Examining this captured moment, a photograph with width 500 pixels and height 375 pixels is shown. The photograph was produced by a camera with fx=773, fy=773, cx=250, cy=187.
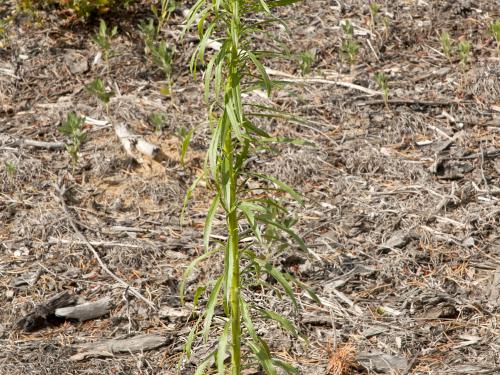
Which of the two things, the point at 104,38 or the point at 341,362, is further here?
the point at 104,38

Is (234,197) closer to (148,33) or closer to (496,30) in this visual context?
(148,33)

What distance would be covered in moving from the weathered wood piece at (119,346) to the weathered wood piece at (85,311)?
0.22 m

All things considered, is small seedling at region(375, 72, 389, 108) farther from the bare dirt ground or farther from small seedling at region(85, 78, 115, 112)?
small seedling at region(85, 78, 115, 112)

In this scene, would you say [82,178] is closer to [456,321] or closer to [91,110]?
[91,110]

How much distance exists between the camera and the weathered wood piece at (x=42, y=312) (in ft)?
13.0

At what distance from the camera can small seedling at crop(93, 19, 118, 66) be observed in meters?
5.76

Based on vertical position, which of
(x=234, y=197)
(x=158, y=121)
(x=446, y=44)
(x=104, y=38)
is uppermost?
(x=234, y=197)

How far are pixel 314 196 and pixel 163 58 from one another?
1.62m

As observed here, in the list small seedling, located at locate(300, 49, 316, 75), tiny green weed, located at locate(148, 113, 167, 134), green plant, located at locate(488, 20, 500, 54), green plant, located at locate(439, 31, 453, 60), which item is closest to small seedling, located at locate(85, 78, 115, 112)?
tiny green weed, located at locate(148, 113, 167, 134)

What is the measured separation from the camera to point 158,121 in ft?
17.2

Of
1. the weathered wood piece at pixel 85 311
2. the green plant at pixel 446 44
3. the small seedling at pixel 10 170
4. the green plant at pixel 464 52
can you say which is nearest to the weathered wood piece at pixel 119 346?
the weathered wood piece at pixel 85 311

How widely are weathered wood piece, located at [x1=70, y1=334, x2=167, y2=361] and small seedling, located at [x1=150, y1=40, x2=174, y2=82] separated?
237 cm

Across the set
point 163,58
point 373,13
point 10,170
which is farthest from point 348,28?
point 10,170

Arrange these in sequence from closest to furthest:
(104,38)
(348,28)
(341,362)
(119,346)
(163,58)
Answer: (341,362)
(119,346)
(163,58)
(104,38)
(348,28)
